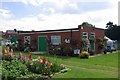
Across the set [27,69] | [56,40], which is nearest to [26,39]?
[56,40]

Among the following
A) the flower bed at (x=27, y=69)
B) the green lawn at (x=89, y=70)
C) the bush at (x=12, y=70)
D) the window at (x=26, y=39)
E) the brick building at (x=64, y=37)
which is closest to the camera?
the bush at (x=12, y=70)

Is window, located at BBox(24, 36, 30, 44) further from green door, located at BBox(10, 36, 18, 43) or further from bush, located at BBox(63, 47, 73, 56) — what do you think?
bush, located at BBox(63, 47, 73, 56)

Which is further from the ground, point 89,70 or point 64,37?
point 64,37

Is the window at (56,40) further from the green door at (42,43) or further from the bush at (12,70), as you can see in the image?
the bush at (12,70)

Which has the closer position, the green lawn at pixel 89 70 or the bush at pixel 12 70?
the bush at pixel 12 70

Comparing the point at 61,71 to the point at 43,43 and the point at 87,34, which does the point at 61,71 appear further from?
the point at 43,43

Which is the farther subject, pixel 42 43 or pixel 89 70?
pixel 42 43

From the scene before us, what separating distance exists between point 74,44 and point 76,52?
119cm

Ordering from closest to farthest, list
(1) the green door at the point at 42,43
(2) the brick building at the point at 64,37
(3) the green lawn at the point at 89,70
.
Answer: (3) the green lawn at the point at 89,70
(2) the brick building at the point at 64,37
(1) the green door at the point at 42,43

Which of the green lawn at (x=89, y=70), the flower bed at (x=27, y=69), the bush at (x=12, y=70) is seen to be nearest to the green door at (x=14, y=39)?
the green lawn at (x=89, y=70)

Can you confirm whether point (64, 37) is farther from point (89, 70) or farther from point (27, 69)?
point (27, 69)

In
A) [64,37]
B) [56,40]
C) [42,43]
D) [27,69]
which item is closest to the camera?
[27,69]

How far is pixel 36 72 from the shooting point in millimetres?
11117

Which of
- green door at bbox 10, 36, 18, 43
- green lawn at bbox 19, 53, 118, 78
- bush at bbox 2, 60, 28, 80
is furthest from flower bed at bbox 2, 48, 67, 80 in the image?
green door at bbox 10, 36, 18, 43
